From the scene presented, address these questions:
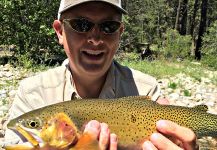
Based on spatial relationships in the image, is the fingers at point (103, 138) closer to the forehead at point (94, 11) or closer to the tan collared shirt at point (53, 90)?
the tan collared shirt at point (53, 90)

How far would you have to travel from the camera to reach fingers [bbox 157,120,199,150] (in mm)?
3062

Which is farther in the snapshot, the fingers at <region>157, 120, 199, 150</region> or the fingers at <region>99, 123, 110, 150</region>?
the fingers at <region>157, 120, 199, 150</region>

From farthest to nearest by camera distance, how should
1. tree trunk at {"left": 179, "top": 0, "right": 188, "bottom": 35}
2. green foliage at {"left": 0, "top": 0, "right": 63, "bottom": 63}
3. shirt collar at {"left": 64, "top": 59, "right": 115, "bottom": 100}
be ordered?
1. tree trunk at {"left": 179, "top": 0, "right": 188, "bottom": 35}
2. green foliage at {"left": 0, "top": 0, "right": 63, "bottom": 63}
3. shirt collar at {"left": 64, "top": 59, "right": 115, "bottom": 100}

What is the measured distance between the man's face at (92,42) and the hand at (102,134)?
2.69 ft

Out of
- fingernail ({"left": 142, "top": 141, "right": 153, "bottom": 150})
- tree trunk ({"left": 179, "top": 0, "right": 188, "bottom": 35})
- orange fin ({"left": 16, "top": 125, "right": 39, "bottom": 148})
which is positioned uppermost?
orange fin ({"left": 16, "top": 125, "right": 39, "bottom": 148})

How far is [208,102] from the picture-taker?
494 inches

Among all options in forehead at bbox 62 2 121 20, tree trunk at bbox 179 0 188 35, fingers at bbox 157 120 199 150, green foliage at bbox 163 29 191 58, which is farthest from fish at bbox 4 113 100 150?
tree trunk at bbox 179 0 188 35

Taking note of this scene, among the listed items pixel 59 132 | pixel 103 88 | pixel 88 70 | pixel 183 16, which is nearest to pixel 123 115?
pixel 59 132

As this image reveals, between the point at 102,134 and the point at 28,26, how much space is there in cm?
1585

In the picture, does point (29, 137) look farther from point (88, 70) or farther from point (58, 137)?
point (88, 70)

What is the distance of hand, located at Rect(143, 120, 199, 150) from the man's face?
2.91ft

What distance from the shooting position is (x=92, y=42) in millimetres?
3633

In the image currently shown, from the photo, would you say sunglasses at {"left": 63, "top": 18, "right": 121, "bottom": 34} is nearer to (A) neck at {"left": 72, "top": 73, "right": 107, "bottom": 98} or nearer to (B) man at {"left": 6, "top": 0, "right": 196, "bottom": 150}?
(B) man at {"left": 6, "top": 0, "right": 196, "bottom": 150}

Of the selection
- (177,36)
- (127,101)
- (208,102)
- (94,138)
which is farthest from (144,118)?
(177,36)
